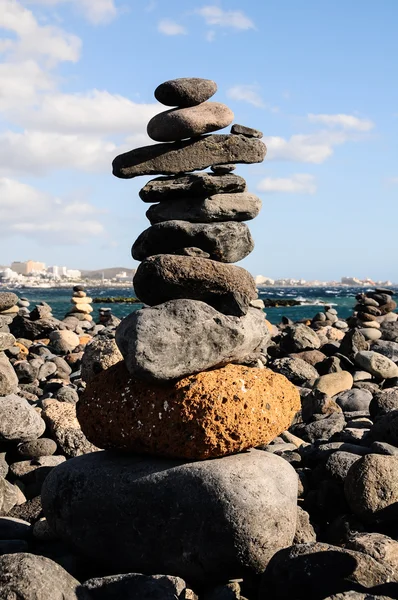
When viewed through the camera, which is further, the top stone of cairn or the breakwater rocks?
the top stone of cairn

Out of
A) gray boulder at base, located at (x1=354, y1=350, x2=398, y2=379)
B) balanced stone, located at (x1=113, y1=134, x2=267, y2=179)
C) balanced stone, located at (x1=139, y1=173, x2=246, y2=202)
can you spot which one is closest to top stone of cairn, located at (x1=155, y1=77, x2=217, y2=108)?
balanced stone, located at (x1=113, y1=134, x2=267, y2=179)

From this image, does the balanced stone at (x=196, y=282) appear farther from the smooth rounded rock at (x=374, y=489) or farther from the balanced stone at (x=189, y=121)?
the smooth rounded rock at (x=374, y=489)

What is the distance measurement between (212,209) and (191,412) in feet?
6.98

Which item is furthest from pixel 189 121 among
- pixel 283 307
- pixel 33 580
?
pixel 283 307

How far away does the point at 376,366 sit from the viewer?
50.2 ft

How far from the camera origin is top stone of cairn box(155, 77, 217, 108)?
290 inches

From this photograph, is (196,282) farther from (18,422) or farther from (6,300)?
(6,300)

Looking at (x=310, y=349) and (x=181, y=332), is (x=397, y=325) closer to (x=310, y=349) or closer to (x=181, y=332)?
(x=310, y=349)

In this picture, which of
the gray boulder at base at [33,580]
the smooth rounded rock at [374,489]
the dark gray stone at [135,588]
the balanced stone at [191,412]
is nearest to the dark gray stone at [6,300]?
the balanced stone at [191,412]

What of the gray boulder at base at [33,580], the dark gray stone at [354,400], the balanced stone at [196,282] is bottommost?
the dark gray stone at [354,400]

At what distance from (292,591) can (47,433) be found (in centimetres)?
487

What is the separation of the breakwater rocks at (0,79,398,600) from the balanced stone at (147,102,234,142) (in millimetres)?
15

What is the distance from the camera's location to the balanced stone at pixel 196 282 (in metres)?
6.50

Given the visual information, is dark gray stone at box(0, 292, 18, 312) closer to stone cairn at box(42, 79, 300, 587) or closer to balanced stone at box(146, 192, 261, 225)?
balanced stone at box(146, 192, 261, 225)
